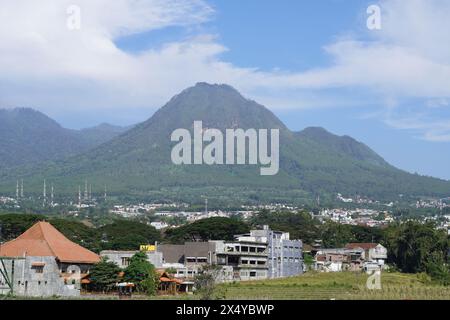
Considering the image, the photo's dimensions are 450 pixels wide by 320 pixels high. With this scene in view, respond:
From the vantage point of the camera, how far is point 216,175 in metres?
159

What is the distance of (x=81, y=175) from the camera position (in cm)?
15838

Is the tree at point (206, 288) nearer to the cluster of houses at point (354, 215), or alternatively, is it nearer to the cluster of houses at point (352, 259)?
the cluster of houses at point (352, 259)

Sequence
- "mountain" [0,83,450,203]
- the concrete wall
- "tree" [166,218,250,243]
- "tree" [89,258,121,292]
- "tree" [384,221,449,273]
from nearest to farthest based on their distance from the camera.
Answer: the concrete wall → "tree" [89,258,121,292] → "tree" [384,221,449,273] → "tree" [166,218,250,243] → "mountain" [0,83,450,203]

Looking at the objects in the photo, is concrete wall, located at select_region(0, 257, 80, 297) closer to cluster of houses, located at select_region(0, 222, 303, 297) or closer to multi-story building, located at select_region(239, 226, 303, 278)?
cluster of houses, located at select_region(0, 222, 303, 297)

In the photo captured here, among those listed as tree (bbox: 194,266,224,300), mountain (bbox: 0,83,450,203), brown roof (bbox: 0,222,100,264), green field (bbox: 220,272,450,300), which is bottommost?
green field (bbox: 220,272,450,300)

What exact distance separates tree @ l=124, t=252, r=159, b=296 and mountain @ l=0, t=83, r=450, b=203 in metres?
108

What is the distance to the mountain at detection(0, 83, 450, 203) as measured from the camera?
14988 centimetres

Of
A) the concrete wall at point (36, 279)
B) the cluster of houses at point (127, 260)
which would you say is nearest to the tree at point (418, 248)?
the cluster of houses at point (127, 260)

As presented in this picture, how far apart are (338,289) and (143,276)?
8.22 metres

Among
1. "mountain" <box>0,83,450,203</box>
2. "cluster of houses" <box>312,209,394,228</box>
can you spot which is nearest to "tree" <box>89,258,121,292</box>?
"cluster of houses" <box>312,209,394,228</box>

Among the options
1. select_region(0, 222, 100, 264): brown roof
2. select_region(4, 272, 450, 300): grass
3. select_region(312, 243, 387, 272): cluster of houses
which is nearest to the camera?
select_region(4, 272, 450, 300): grass
